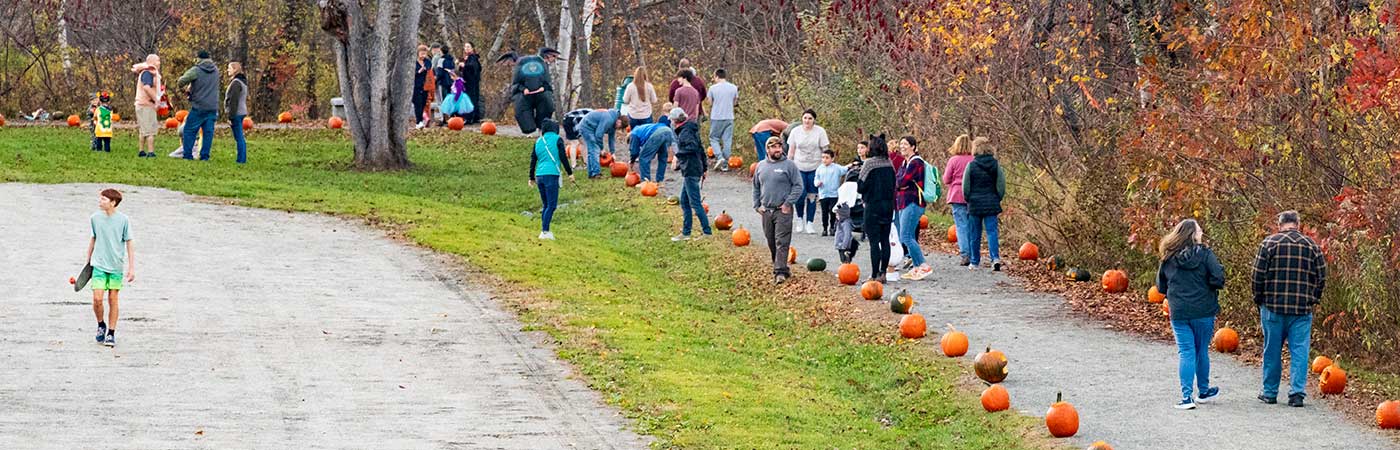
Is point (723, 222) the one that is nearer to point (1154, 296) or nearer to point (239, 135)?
point (1154, 296)

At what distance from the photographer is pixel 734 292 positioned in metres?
19.9

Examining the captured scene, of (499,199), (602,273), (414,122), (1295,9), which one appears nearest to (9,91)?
(414,122)

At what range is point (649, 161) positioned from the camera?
26625mm

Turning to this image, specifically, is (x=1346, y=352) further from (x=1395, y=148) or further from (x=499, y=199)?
(x=499, y=199)

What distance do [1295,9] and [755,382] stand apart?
5.88 metres

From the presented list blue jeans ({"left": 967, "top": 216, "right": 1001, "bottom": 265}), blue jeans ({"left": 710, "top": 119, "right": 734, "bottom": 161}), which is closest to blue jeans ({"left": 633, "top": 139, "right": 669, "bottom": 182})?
blue jeans ({"left": 710, "top": 119, "right": 734, "bottom": 161})

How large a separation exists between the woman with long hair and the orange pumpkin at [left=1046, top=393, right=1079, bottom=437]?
16.1m

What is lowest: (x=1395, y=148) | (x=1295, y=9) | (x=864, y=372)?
(x=864, y=372)

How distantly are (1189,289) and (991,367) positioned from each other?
174cm

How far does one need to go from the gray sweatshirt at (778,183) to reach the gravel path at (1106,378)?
1.26 m

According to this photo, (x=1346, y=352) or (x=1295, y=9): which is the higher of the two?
(x=1295, y=9)

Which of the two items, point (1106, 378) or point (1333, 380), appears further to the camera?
point (1106, 378)

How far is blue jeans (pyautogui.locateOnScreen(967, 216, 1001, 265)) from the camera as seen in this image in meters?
19.9

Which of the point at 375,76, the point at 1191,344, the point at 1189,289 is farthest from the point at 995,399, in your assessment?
the point at 375,76
